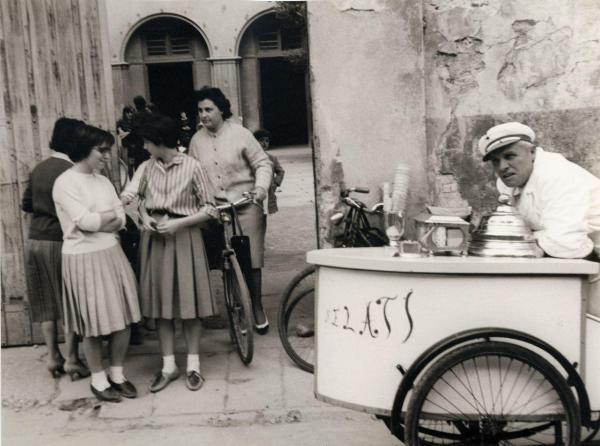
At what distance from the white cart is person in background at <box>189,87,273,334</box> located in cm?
242

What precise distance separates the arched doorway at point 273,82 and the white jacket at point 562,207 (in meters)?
17.9

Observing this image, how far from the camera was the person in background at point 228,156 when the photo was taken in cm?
548

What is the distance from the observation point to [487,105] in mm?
5039

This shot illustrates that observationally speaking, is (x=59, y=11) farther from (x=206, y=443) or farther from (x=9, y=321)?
(x=206, y=443)

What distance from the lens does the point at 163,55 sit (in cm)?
2230

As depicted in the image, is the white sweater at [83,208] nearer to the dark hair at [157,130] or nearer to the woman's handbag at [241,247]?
the dark hair at [157,130]

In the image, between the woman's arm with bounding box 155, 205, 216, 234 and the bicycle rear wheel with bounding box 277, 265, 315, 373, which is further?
the bicycle rear wheel with bounding box 277, 265, 315, 373

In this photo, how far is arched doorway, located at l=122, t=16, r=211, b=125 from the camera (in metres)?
22.0

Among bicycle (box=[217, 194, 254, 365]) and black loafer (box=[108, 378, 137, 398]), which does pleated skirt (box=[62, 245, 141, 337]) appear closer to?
black loafer (box=[108, 378, 137, 398])

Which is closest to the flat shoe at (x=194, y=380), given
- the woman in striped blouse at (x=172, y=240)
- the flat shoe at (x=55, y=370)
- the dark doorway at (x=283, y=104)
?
the woman in striped blouse at (x=172, y=240)

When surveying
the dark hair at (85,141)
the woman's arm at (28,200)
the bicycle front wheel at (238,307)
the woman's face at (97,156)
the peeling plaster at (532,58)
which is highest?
the peeling plaster at (532,58)

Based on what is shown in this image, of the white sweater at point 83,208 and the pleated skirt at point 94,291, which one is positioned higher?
the white sweater at point 83,208

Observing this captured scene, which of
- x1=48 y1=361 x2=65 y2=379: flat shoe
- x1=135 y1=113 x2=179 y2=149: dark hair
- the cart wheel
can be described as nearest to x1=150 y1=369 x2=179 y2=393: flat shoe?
x1=48 y1=361 x2=65 y2=379: flat shoe

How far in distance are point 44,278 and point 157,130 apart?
4.00 feet
